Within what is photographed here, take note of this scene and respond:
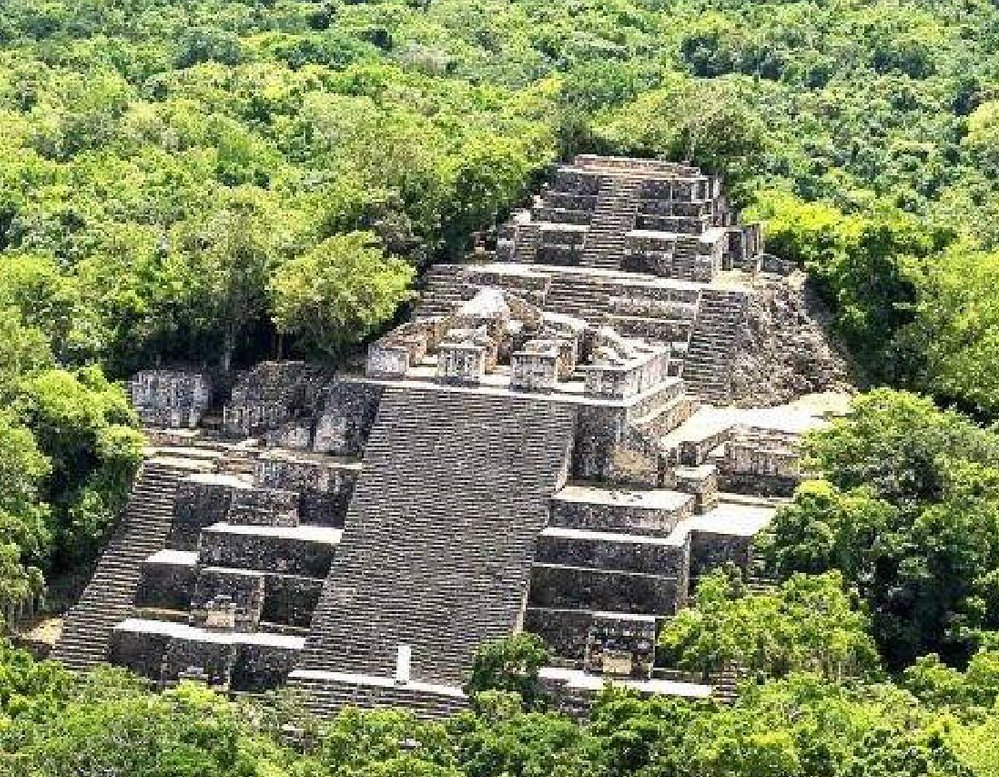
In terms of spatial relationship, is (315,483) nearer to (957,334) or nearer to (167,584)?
(167,584)

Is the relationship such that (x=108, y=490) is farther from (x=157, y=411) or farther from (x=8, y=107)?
(x=8, y=107)

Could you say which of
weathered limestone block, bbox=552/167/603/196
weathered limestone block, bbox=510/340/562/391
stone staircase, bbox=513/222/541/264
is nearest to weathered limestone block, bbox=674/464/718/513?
weathered limestone block, bbox=510/340/562/391

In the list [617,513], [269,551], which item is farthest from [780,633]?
[269,551]

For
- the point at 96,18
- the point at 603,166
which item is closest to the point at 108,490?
the point at 603,166

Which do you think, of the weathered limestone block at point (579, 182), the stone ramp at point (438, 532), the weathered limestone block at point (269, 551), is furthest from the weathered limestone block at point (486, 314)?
the weathered limestone block at point (269, 551)

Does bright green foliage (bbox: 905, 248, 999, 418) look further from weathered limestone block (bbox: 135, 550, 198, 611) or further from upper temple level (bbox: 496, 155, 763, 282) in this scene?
weathered limestone block (bbox: 135, 550, 198, 611)

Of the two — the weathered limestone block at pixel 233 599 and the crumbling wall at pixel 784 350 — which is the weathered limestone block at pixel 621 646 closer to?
the weathered limestone block at pixel 233 599
